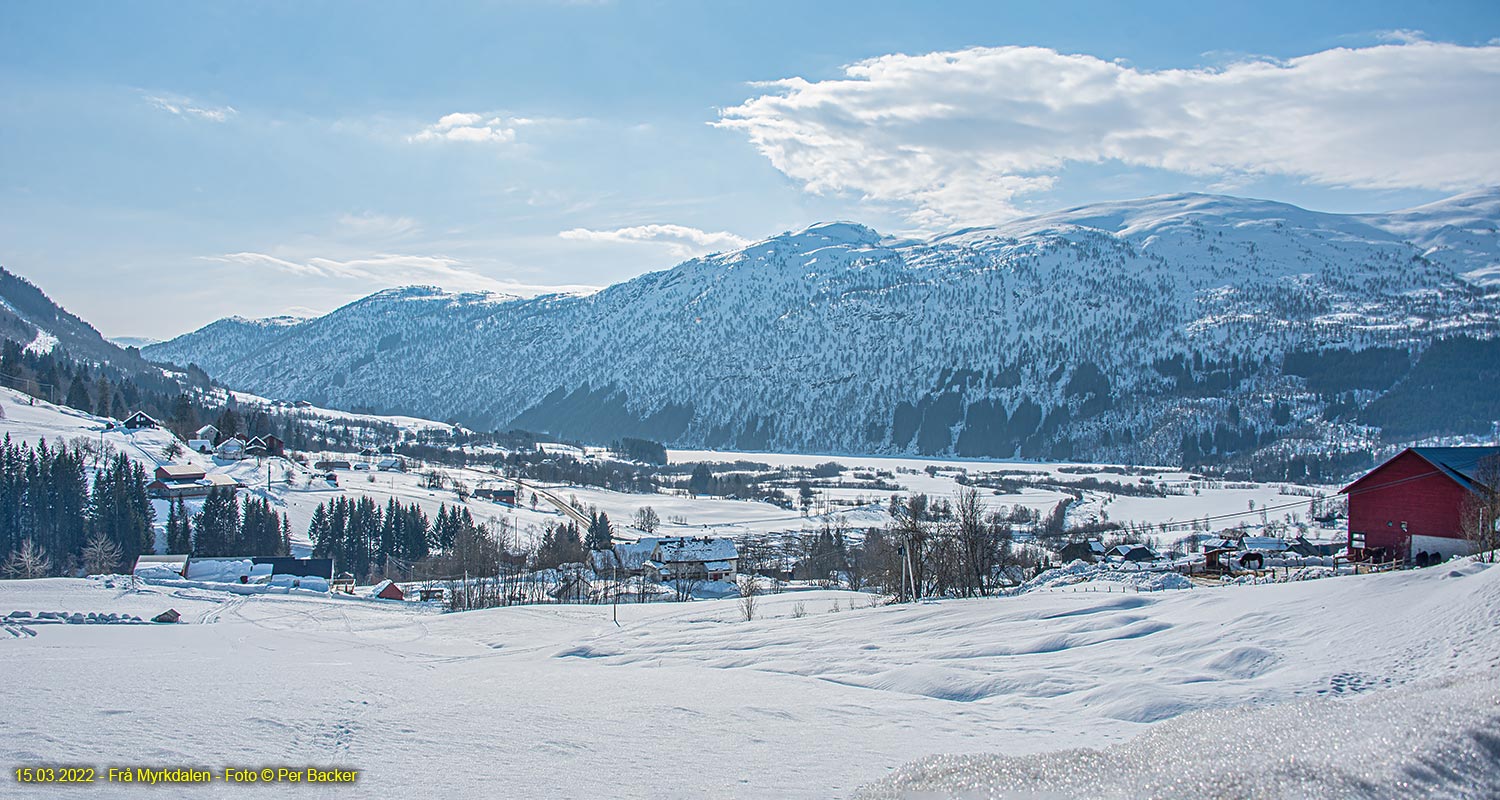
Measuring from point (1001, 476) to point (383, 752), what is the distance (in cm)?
20010

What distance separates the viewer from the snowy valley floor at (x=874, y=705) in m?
4.61

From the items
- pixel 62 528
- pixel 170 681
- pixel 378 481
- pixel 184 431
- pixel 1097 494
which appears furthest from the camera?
pixel 1097 494

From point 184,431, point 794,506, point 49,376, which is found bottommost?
point 794,506

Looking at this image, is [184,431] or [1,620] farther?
[184,431]

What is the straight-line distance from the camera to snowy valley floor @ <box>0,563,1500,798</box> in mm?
4605

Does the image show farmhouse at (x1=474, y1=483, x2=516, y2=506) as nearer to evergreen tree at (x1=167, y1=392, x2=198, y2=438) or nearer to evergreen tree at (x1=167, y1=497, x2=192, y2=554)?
evergreen tree at (x1=167, y1=497, x2=192, y2=554)

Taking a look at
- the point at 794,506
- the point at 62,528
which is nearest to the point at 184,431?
the point at 62,528

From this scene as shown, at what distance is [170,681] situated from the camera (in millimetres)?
12906

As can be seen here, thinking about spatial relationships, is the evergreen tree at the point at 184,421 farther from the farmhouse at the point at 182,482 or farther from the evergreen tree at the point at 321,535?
the evergreen tree at the point at 321,535

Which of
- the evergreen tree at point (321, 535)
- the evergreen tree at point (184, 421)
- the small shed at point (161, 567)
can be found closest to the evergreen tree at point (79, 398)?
the evergreen tree at point (184, 421)

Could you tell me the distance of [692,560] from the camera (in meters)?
78.1

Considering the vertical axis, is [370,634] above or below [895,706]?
below

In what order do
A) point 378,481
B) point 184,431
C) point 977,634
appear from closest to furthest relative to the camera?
1. point 977,634
2. point 378,481
3. point 184,431

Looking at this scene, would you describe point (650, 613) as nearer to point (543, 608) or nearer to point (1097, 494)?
point (543, 608)
